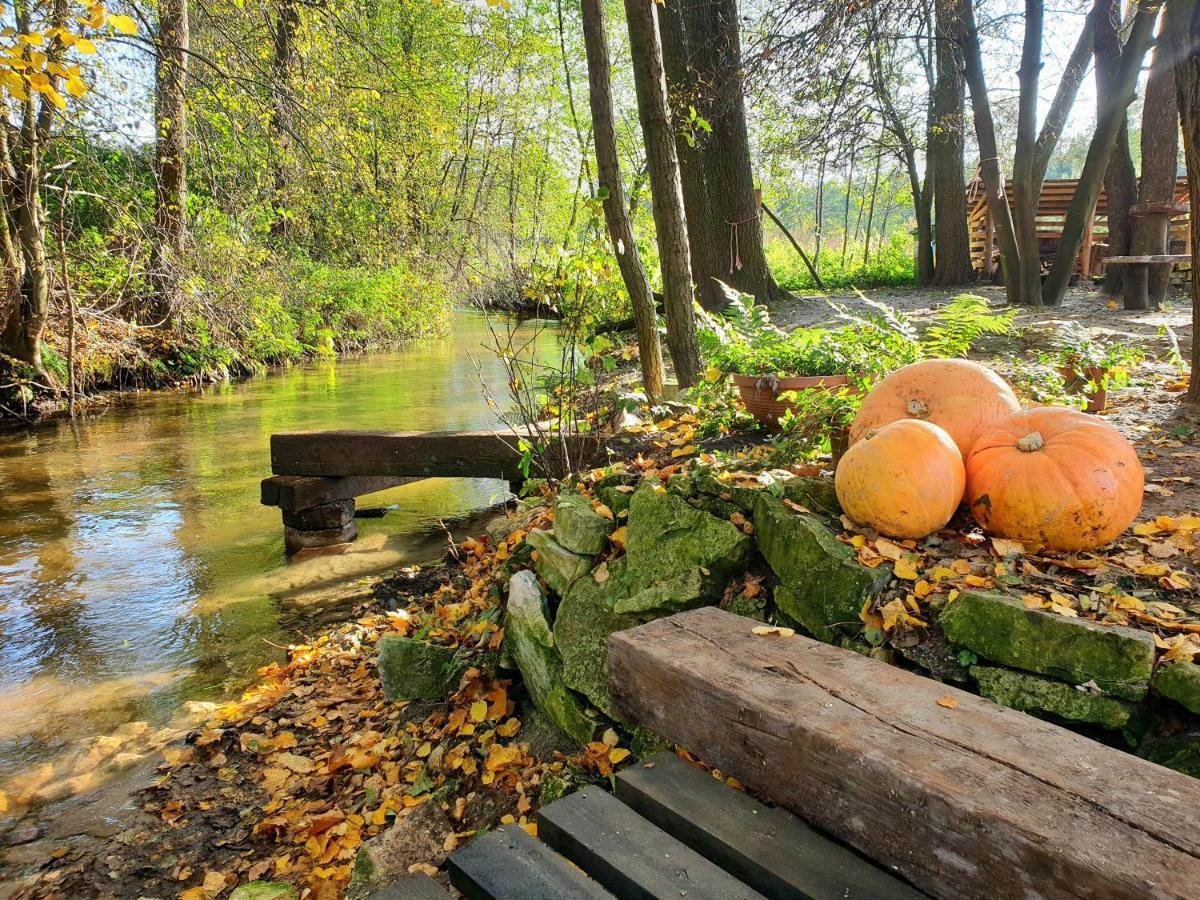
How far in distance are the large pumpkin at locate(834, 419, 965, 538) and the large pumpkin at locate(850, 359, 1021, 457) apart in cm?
26

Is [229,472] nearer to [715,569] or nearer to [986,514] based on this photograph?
[715,569]

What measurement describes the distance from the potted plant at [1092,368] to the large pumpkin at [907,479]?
7.56ft

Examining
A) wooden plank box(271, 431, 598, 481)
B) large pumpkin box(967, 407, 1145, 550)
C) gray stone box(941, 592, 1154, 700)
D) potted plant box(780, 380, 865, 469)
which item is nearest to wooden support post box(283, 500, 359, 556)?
wooden plank box(271, 431, 598, 481)

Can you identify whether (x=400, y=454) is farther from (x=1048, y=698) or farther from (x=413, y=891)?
(x=1048, y=698)

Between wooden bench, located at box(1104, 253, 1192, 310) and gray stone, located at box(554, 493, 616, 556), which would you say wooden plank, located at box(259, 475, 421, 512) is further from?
wooden bench, located at box(1104, 253, 1192, 310)

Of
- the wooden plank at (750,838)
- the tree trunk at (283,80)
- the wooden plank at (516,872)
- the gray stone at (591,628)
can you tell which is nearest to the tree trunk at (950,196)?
the tree trunk at (283,80)

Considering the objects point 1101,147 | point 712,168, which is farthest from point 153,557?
point 1101,147

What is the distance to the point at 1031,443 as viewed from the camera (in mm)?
2688

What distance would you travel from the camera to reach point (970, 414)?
303cm

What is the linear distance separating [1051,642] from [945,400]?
1.18 metres

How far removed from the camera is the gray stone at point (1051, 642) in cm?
204

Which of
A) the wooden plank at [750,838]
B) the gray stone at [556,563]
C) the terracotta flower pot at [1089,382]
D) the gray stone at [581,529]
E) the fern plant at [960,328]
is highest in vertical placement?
the fern plant at [960,328]

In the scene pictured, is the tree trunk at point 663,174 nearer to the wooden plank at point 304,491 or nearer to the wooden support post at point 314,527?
the wooden plank at point 304,491

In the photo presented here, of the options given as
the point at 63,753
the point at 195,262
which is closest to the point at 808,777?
the point at 63,753
